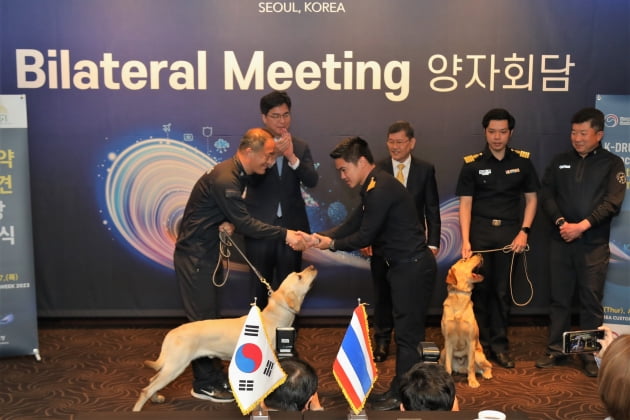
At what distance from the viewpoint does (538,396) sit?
4617 mm

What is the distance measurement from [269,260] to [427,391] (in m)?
2.56

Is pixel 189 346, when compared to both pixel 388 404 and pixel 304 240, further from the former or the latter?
pixel 388 404

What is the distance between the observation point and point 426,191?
5164mm

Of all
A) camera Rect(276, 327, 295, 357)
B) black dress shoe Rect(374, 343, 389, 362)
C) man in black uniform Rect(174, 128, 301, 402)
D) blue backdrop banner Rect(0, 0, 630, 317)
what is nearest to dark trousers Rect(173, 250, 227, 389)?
man in black uniform Rect(174, 128, 301, 402)

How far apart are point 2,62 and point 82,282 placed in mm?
1925

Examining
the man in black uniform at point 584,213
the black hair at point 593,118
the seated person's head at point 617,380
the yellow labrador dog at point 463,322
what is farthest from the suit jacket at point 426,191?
the seated person's head at point 617,380

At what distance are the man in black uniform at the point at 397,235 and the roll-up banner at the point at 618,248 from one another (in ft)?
5.75

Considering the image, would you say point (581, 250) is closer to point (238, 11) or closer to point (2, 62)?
point (238, 11)

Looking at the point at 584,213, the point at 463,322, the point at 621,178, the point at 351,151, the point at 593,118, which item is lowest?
the point at 463,322

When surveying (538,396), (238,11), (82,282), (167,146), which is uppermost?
(238,11)

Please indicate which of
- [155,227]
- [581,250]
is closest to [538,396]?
[581,250]

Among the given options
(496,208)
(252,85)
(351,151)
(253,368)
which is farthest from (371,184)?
(252,85)

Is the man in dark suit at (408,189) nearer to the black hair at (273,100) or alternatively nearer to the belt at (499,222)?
the belt at (499,222)

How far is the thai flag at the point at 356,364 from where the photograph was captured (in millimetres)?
2471
